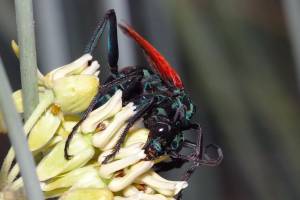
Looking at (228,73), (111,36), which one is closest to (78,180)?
(111,36)

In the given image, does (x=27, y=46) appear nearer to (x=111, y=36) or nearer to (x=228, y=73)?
(x=111, y=36)

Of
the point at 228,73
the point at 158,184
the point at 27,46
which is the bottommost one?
the point at 228,73

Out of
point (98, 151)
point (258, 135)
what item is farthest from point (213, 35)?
point (98, 151)

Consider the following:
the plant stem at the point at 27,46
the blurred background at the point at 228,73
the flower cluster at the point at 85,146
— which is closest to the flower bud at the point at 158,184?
the flower cluster at the point at 85,146

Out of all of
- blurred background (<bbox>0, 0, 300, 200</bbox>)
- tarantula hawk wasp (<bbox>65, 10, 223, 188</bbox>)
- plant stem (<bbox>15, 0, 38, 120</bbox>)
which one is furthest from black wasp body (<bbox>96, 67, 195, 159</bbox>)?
blurred background (<bbox>0, 0, 300, 200</bbox>)

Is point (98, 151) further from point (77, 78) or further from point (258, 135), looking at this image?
point (258, 135)

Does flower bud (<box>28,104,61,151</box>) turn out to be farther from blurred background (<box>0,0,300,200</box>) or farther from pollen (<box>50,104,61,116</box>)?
blurred background (<box>0,0,300,200</box>)
